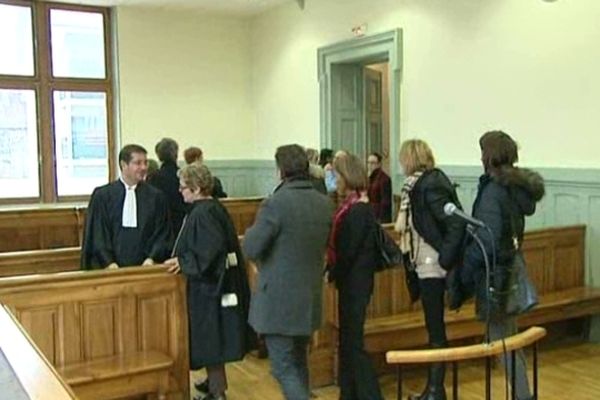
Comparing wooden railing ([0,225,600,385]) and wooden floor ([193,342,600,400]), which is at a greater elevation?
wooden railing ([0,225,600,385])

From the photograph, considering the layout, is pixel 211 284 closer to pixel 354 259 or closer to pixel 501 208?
pixel 354 259

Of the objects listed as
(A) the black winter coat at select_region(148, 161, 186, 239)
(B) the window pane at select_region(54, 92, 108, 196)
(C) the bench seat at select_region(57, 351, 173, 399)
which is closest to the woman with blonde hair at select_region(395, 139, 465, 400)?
(C) the bench seat at select_region(57, 351, 173, 399)

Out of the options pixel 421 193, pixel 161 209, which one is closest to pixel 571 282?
pixel 421 193

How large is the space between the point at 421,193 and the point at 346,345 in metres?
0.87

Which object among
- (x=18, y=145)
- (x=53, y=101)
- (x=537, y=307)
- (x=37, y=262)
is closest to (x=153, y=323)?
(x=37, y=262)

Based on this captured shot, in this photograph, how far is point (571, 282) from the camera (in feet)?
17.0

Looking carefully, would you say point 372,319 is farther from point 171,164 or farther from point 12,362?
point 12,362

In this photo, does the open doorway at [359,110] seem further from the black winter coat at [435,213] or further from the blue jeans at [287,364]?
the blue jeans at [287,364]

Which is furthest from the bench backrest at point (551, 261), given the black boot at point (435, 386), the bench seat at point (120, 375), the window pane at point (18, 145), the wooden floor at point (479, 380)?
the window pane at point (18, 145)

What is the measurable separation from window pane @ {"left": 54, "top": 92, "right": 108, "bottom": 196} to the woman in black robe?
582 cm

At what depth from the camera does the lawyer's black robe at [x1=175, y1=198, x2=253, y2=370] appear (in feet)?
11.4

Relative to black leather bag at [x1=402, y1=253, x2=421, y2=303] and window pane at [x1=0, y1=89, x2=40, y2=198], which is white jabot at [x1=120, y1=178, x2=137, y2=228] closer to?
black leather bag at [x1=402, y1=253, x2=421, y2=303]

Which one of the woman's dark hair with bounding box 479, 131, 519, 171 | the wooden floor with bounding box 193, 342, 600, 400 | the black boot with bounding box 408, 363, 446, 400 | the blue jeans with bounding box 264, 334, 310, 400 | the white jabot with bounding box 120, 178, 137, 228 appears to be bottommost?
the wooden floor with bounding box 193, 342, 600, 400

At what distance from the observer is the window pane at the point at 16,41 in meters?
8.45
